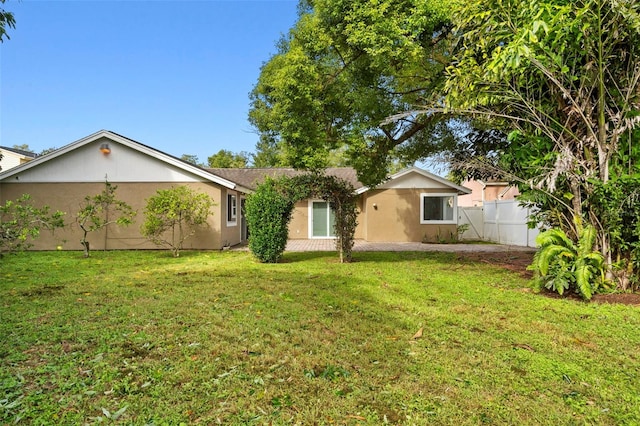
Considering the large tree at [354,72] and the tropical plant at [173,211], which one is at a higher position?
the large tree at [354,72]

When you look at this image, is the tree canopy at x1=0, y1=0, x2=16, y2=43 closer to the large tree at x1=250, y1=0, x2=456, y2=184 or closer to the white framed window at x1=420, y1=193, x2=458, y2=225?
the large tree at x1=250, y1=0, x2=456, y2=184

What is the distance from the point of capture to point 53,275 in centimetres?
795

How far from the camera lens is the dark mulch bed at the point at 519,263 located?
228 inches

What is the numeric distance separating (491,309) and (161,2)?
1124 centimetres

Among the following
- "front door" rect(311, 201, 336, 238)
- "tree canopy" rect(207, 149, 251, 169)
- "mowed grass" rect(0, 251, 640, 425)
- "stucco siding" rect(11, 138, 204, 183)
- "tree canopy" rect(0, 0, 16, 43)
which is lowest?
"mowed grass" rect(0, 251, 640, 425)

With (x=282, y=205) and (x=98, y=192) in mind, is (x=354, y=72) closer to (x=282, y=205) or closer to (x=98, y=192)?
(x=282, y=205)

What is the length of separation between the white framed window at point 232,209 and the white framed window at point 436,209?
9007mm

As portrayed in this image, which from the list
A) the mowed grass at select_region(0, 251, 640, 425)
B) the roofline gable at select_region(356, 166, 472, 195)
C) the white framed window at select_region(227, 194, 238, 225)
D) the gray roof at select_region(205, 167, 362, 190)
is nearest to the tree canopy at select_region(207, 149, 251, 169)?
the gray roof at select_region(205, 167, 362, 190)

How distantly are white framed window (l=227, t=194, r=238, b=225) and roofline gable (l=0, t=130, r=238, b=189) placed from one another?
6.14 ft

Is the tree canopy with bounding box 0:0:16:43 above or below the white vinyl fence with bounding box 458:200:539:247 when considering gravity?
above

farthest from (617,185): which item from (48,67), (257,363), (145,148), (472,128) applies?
(48,67)

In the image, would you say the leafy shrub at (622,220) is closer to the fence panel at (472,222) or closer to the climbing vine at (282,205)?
the climbing vine at (282,205)

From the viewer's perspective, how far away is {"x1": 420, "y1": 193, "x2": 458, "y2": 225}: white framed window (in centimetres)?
1725

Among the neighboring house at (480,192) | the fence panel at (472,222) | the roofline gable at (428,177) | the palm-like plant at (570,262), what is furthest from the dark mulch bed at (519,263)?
the neighboring house at (480,192)
